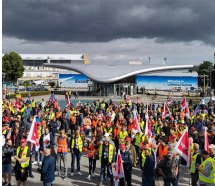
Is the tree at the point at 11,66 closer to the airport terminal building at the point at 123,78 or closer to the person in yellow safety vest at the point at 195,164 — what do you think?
the airport terminal building at the point at 123,78

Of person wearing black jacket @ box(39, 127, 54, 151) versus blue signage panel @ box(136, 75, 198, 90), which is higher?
blue signage panel @ box(136, 75, 198, 90)

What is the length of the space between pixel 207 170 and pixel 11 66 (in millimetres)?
69807

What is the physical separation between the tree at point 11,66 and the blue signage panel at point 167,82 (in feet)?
89.7

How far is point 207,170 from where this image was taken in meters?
8.57

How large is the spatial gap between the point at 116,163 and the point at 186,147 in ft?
6.80

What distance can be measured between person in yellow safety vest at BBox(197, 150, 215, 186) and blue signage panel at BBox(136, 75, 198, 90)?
5570 cm

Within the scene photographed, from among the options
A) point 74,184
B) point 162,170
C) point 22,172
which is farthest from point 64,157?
point 162,170

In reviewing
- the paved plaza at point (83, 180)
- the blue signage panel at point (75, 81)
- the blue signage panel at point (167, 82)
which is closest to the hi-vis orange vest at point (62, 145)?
the paved plaza at point (83, 180)

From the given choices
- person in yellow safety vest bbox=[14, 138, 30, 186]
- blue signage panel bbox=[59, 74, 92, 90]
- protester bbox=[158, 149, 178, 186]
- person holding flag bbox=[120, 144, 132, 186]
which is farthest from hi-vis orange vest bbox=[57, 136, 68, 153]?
blue signage panel bbox=[59, 74, 92, 90]

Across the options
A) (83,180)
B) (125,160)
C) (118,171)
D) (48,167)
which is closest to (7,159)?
(48,167)

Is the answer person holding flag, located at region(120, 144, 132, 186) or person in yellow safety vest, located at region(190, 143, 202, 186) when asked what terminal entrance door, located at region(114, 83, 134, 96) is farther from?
person in yellow safety vest, located at region(190, 143, 202, 186)

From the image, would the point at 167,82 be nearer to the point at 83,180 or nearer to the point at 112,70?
the point at 112,70

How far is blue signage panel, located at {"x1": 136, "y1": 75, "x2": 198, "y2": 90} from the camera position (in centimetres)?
6450

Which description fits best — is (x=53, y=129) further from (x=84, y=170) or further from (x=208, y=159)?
(x=208, y=159)
